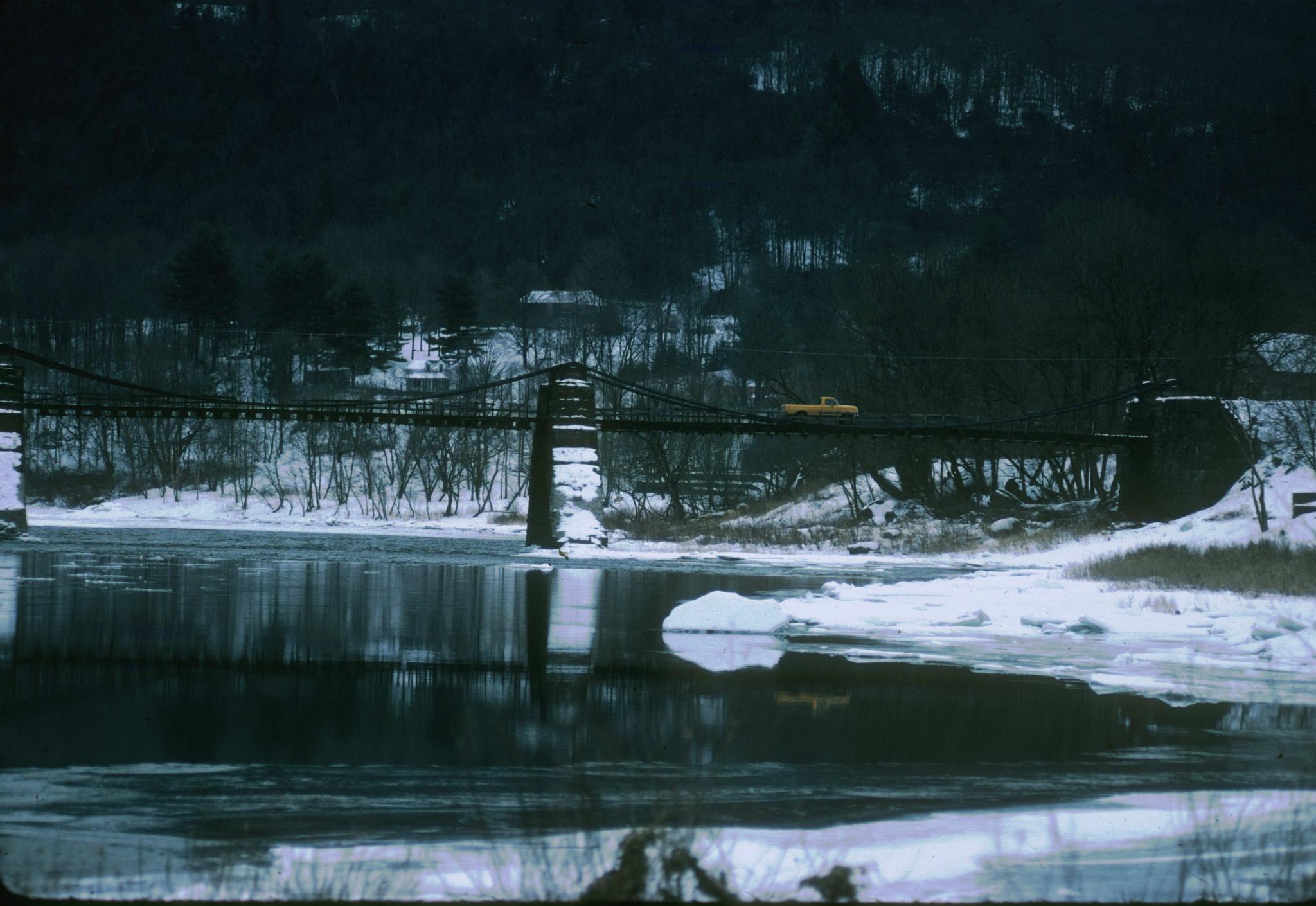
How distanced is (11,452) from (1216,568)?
152 ft

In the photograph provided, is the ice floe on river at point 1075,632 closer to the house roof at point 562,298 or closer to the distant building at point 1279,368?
the distant building at point 1279,368

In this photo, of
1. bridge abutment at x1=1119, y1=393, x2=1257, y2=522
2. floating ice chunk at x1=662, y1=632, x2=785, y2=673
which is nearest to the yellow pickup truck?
bridge abutment at x1=1119, y1=393, x2=1257, y2=522

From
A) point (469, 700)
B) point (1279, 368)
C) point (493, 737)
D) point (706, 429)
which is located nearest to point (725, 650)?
point (469, 700)

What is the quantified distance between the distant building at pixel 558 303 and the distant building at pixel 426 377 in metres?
12.5

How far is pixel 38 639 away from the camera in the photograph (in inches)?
740

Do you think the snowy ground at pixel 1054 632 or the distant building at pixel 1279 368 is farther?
the distant building at pixel 1279 368

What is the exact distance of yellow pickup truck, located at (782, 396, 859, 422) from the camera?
68.7m

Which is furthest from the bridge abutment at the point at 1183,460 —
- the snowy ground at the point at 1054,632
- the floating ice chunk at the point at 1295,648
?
the floating ice chunk at the point at 1295,648

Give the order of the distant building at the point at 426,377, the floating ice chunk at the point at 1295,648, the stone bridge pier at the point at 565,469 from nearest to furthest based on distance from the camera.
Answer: the floating ice chunk at the point at 1295,648, the stone bridge pier at the point at 565,469, the distant building at the point at 426,377

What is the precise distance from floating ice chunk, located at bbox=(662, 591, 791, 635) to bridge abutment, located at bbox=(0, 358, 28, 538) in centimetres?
3735

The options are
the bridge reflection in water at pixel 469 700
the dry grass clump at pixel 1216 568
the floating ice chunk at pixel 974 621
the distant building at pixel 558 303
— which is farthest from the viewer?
the distant building at pixel 558 303

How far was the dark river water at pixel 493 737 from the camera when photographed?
9.56m

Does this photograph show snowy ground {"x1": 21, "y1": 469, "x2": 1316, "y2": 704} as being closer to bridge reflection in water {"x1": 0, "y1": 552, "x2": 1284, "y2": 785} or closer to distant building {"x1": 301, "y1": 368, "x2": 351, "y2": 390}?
bridge reflection in water {"x1": 0, "y1": 552, "x2": 1284, "y2": 785}

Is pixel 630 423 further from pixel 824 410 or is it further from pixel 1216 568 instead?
pixel 1216 568
